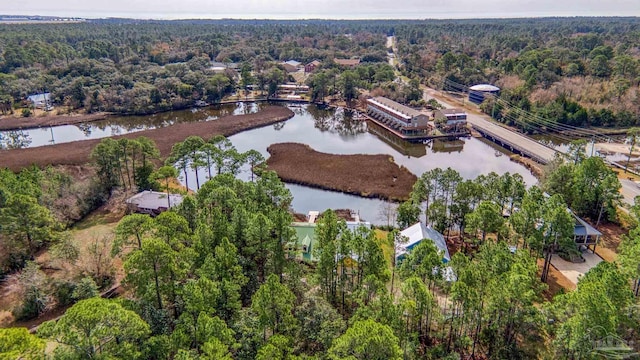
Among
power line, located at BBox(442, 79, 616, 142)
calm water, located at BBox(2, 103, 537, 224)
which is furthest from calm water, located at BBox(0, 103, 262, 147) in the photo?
power line, located at BBox(442, 79, 616, 142)

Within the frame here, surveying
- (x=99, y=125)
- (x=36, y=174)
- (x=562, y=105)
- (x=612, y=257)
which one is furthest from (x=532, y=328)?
(x=99, y=125)

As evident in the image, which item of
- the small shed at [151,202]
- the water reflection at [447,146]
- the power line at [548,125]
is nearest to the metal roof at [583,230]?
the water reflection at [447,146]

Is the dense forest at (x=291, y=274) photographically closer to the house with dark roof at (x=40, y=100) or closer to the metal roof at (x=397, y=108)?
the metal roof at (x=397, y=108)

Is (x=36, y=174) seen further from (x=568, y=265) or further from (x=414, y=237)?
(x=568, y=265)

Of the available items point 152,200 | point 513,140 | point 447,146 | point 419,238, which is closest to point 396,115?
point 447,146

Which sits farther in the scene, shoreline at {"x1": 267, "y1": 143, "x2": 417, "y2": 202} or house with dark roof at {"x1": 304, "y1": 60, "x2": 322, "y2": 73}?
house with dark roof at {"x1": 304, "y1": 60, "x2": 322, "y2": 73}

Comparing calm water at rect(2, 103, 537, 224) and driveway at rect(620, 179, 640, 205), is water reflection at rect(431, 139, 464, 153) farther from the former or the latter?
driveway at rect(620, 179, 640, 205)
